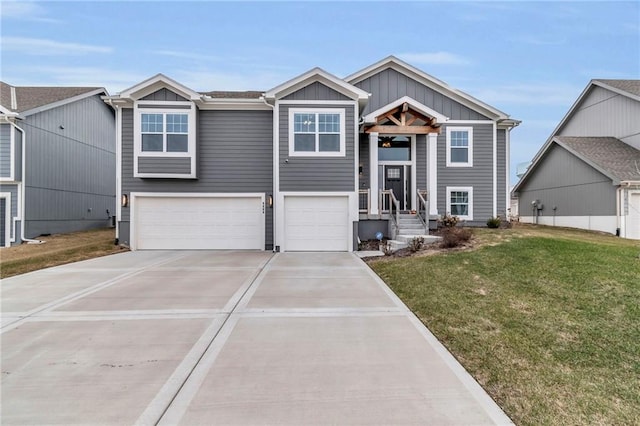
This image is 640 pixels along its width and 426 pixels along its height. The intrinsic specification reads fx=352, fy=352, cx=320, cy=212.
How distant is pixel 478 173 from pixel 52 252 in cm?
1618

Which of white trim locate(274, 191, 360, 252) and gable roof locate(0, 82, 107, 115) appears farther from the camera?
gable roof locate(0, 82, 107, 115)

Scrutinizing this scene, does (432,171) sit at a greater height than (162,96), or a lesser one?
lesser

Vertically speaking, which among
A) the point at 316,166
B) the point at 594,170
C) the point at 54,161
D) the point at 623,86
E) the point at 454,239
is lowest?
the point at 454,239

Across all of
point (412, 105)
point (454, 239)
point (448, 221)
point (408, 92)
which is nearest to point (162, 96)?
point (412, 105)

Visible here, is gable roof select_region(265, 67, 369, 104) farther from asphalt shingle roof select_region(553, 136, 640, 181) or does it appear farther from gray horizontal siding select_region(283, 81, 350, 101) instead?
asphalt shingle roof select_region(553, 136, 640, 181)

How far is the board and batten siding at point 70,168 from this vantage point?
594 inches

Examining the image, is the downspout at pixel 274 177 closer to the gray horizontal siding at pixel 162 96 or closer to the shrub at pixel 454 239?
the gray horizontal siding at pixel 162 96

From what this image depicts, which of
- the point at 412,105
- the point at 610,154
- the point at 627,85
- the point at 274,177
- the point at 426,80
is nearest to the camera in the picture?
the point at 274,177

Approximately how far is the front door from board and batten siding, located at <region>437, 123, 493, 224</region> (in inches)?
67.2

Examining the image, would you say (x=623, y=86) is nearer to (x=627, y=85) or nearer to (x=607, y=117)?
(x=627, y=85)

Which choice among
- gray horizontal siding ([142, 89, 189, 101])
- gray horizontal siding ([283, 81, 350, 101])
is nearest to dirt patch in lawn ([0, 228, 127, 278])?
gray horizontal siding ([142, 89, 189, 101])

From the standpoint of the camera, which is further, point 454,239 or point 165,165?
point 165,165

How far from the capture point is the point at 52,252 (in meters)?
11.5

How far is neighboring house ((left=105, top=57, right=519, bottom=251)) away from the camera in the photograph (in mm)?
12555
